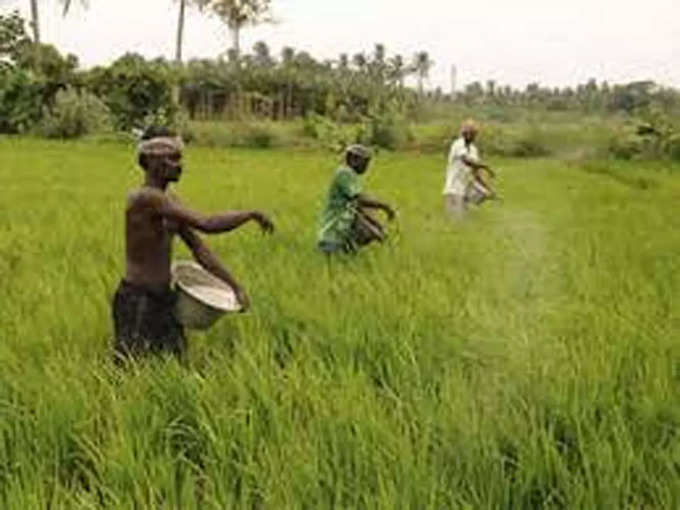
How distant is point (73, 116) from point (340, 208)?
55.8 feet

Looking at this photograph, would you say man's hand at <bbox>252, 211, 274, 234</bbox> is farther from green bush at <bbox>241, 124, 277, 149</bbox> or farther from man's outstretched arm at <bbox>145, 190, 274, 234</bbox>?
green bush at <bbox>241, 124, 277, 149</bbox>

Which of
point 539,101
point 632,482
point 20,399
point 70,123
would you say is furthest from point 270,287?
point 539,101

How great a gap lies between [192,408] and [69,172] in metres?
11.4

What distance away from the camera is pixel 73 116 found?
22.2 metres

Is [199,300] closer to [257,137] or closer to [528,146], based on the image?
[528,146]

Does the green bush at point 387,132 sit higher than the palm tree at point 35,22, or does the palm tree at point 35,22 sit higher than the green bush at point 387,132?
the palm tree at point 35,22

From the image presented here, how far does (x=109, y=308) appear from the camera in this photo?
4.75 m

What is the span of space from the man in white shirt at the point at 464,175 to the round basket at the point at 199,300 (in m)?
4.95

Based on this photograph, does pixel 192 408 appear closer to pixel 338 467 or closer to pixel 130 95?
pixel 338 467

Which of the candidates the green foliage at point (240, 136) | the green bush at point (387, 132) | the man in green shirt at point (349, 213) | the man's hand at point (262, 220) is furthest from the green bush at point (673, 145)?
the man's hand at point (262, 220)

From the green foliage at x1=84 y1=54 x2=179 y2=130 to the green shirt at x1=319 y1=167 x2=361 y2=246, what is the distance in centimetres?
1747

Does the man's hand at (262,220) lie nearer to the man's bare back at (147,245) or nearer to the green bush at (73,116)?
the man's bare back at (147,245)

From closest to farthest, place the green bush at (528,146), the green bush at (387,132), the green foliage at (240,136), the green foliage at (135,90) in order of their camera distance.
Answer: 1. the green bush at (528,146)
2. the green foliage at (240,136)
3. the green bush at (387,132)
4. the green foliage at (135,90)

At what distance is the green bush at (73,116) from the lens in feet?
73.1
